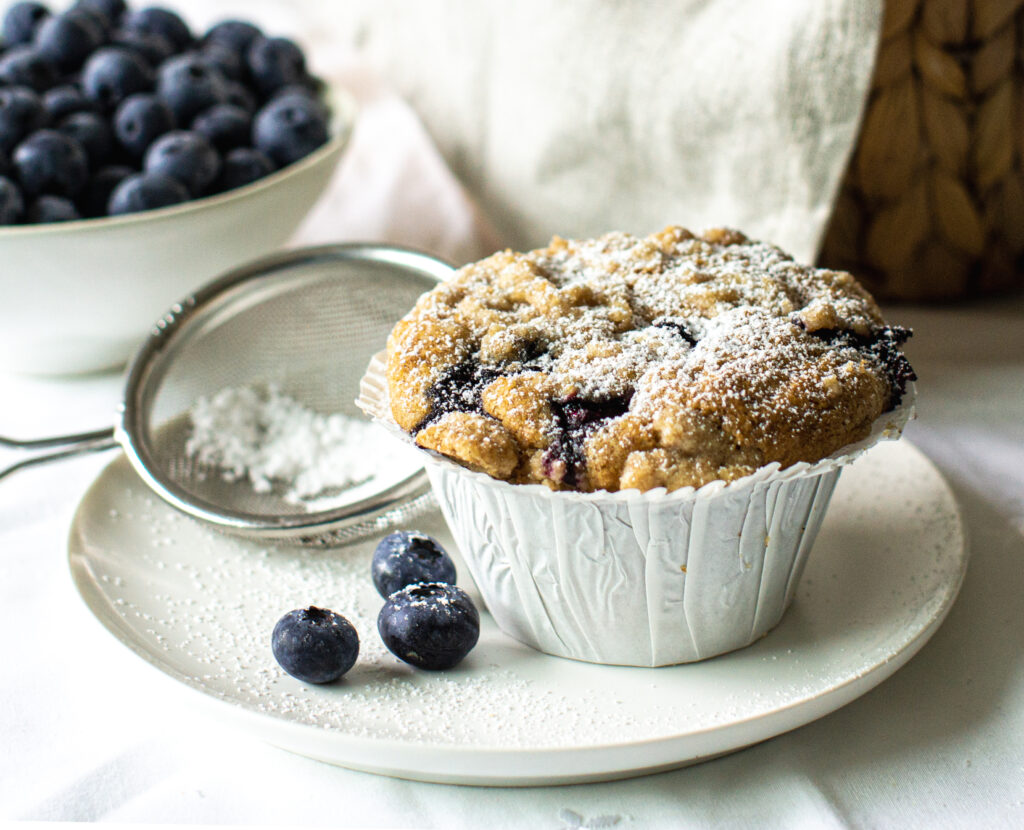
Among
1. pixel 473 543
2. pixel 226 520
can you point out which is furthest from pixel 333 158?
pixel 473 543

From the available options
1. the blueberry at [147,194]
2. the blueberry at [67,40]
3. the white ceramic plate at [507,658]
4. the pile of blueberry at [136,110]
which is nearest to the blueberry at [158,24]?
the pile of blueberry at [136,110]

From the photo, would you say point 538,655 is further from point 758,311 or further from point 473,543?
point 758,311

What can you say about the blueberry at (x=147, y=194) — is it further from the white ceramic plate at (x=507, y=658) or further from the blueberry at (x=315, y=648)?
the blueberry at (x=315, y=648)

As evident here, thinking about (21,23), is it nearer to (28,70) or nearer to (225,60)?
(28,70)

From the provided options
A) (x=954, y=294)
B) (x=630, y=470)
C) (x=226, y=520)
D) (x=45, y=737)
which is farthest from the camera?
(x=954, y=294)

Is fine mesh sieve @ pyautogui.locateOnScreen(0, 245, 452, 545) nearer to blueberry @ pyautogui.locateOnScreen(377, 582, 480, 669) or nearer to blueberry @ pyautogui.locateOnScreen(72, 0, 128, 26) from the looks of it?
blueberry @ pyautogui.locateOnScreen(377, 582, 480, 669)

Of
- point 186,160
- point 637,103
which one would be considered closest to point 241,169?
point 186,160
